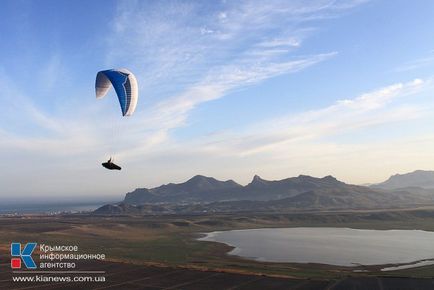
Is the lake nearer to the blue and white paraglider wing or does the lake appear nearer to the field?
the field

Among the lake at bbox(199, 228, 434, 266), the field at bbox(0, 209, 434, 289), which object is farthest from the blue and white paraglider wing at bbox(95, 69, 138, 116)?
the lake at bbox(199, 228, 434, 266)

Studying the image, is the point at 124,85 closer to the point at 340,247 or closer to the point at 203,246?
the point at 203,246

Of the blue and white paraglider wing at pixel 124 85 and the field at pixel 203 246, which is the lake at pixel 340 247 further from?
the blue and white paraglider wing at pixel 124 85

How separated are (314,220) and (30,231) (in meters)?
108

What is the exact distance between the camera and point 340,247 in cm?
9881

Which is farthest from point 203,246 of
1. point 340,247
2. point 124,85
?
point 124,85

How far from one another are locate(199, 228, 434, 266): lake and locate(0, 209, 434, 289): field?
20.1ft

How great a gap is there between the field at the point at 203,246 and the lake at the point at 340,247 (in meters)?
6.13

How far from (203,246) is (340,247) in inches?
1285

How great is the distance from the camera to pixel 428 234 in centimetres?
12594

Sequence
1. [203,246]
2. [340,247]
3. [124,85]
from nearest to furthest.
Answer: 1. [124,85]
2. [340,247]
3. [203,246]

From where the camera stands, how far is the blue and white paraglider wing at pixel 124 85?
48.2 metres

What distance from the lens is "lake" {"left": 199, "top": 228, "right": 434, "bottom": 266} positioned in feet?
268

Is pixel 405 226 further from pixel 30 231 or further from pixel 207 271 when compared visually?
pixel 30 231
